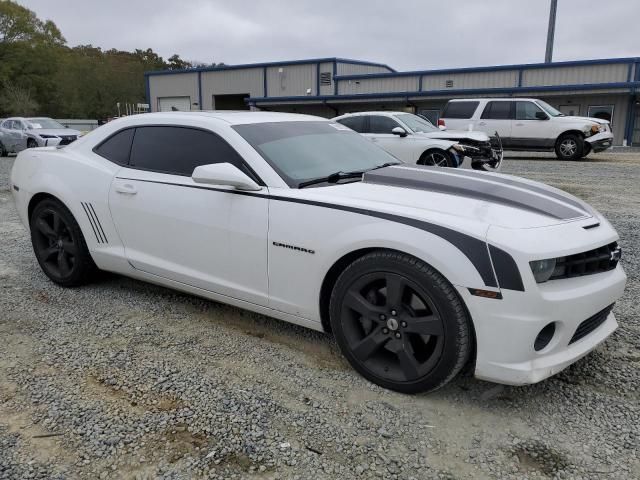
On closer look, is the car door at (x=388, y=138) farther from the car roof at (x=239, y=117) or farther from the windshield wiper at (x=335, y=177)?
the windshield wiper at (x=335, y=177)

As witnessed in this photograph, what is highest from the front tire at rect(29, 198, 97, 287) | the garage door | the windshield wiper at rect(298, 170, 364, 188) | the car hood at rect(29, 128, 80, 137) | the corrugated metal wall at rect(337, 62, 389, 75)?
the corrugated metal wall at rect(337, 62, 389, 75)

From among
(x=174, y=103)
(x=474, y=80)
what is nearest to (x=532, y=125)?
(x=474, y=80)

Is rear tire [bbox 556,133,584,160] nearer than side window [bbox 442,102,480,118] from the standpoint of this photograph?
Yes

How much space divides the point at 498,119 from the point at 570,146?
2206 mm

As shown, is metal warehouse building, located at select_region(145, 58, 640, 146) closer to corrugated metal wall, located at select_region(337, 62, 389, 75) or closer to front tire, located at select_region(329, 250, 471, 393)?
corrugated metal wall, located at select_region(337, 62, 389, 75)

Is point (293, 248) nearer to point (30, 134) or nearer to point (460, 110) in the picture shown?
point (460, 110)

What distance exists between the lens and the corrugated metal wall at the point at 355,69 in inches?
1246

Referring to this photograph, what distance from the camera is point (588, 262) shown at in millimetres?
2686

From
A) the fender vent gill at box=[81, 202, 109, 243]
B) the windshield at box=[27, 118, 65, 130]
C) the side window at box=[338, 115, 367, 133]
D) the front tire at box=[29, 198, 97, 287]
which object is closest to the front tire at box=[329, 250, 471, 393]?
the fender vent gill at box=[81, 202, 109, 243]

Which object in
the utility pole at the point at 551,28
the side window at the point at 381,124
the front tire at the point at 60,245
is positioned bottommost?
the front tire at the point at 60,245

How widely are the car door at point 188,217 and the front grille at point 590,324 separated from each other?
1.73m

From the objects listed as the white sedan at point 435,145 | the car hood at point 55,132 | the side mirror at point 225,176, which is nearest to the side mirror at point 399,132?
the white sedan at point 435,145

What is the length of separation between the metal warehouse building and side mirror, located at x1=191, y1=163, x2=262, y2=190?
2317 cm

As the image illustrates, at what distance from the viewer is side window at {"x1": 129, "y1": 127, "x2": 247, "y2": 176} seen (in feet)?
11.6
